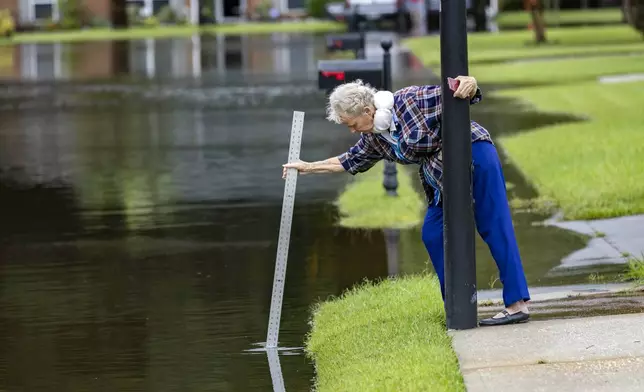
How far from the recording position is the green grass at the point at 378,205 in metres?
12.6

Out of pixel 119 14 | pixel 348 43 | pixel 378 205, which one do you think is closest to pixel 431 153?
pixel 378 205

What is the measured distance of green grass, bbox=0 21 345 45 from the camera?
5768 centimetres

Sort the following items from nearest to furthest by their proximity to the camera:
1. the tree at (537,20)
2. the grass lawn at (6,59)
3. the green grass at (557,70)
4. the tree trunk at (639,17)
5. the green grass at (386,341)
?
the green grass at (386,341) < the green grass at (557,70) < the tree trunk at (639,17) < the tree at (537,20) < the grass lawn at (6,59)

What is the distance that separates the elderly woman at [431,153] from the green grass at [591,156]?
463 cm

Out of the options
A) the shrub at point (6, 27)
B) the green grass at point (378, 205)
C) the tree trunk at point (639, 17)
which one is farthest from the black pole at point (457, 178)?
the shrub at point (6, 27)

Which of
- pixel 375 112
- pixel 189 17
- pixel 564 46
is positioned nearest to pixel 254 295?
pixel 375 112

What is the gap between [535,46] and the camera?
37750 mm

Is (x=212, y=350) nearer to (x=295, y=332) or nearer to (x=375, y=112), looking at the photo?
(x=295, y=332)

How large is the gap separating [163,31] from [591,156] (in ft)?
163

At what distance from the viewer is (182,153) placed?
1842 cm

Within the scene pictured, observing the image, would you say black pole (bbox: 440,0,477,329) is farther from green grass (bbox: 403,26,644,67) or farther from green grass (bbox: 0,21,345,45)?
green grass (bbox: 0,21,345,45)

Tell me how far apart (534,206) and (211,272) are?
3599mm

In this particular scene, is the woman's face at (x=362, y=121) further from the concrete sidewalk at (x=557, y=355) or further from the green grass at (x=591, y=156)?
the green grass at (x=591, y=156)

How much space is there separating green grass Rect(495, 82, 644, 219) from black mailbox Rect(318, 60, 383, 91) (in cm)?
206
